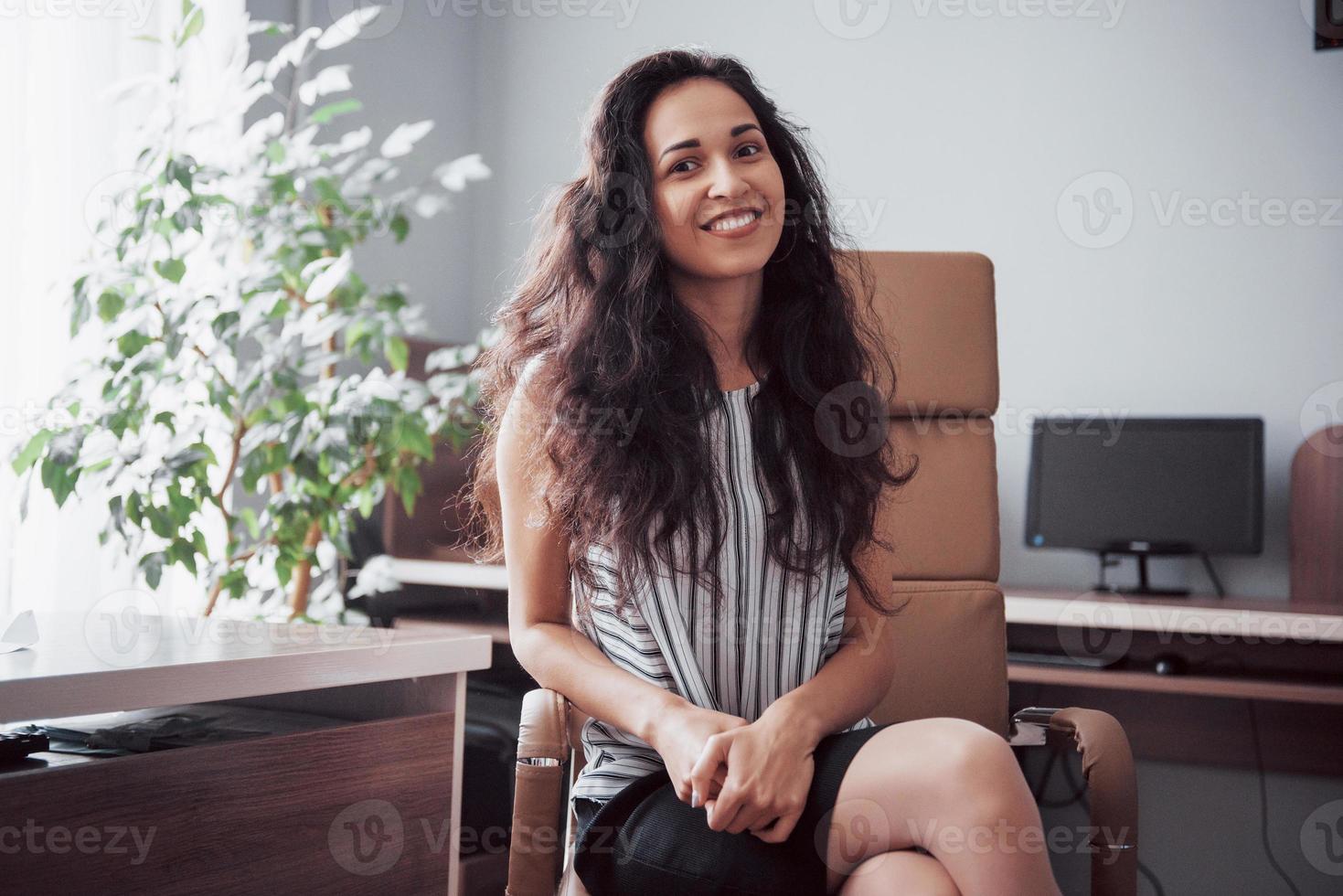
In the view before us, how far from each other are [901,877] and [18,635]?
30.8 inches

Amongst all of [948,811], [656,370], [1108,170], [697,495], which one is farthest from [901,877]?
[1108,170]

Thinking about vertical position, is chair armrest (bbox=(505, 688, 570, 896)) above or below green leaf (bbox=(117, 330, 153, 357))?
below

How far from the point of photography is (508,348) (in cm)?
135

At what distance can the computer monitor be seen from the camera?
7.54ft

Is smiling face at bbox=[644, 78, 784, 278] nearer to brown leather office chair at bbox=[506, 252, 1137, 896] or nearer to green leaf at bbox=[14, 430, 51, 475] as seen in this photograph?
brown leather office chair at bbox=[506, 252, 1137, 896]

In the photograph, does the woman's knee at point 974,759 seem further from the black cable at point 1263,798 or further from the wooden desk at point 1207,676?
the black cable at point 1263,798

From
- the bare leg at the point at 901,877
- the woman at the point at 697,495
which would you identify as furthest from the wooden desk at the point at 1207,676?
the bare leg at the point at 901,877

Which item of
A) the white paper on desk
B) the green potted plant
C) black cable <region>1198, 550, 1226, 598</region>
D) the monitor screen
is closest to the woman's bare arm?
the white paper on desk

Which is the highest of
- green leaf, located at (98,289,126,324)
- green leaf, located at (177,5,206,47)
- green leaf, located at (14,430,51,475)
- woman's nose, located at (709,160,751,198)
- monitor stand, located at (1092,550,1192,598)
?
green leaf, located at (177,5,206,47)

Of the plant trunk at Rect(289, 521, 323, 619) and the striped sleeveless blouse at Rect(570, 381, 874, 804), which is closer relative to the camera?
A: the striped sleeveless blouse at Rect(570, 381, 874, 804)

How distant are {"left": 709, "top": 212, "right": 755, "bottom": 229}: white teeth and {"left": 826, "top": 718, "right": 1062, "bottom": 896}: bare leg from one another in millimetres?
562

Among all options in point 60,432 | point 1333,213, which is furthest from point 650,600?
point 1333,213

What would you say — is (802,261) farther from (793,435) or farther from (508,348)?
(508,348)

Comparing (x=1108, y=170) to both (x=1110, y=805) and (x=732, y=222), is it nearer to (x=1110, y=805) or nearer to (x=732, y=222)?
(x=732, y=222)
